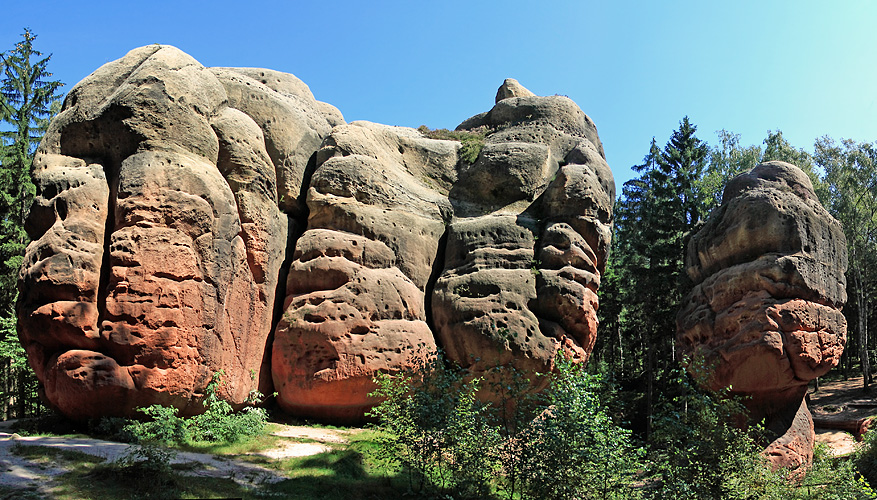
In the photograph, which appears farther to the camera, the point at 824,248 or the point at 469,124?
the point at 469,124

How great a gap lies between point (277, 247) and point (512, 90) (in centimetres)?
1209

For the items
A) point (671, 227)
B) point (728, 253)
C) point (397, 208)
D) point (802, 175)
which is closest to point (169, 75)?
point (397, 208)

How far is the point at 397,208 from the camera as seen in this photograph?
1630 centimetres

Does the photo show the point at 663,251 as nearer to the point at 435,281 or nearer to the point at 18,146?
the point at 435,281

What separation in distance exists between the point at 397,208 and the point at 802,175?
11.3m

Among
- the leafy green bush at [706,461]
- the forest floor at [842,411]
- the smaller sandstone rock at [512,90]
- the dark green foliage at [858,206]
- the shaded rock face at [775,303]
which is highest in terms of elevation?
the smaller sandstone rock at [512,90]

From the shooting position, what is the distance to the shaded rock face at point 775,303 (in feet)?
46.0

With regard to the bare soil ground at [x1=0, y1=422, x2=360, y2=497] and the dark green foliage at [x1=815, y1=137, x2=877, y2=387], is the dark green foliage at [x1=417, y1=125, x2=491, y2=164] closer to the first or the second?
the bare soil ground at [x1=0, y1=422, x2=360, y2=497]

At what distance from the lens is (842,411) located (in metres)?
24.8

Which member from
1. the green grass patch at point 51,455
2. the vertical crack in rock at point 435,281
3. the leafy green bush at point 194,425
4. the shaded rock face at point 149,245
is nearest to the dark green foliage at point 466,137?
the vertical crack in rock at point 435,281

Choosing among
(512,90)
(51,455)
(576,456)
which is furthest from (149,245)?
(512,90)

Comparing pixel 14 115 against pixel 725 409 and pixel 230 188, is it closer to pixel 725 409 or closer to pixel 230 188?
pixel 230 188

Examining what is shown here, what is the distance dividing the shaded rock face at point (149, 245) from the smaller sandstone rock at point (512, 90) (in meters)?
11.0

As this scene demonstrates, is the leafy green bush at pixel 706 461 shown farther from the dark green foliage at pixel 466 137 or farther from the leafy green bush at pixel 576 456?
the dark green foliage at pixel 466 137
